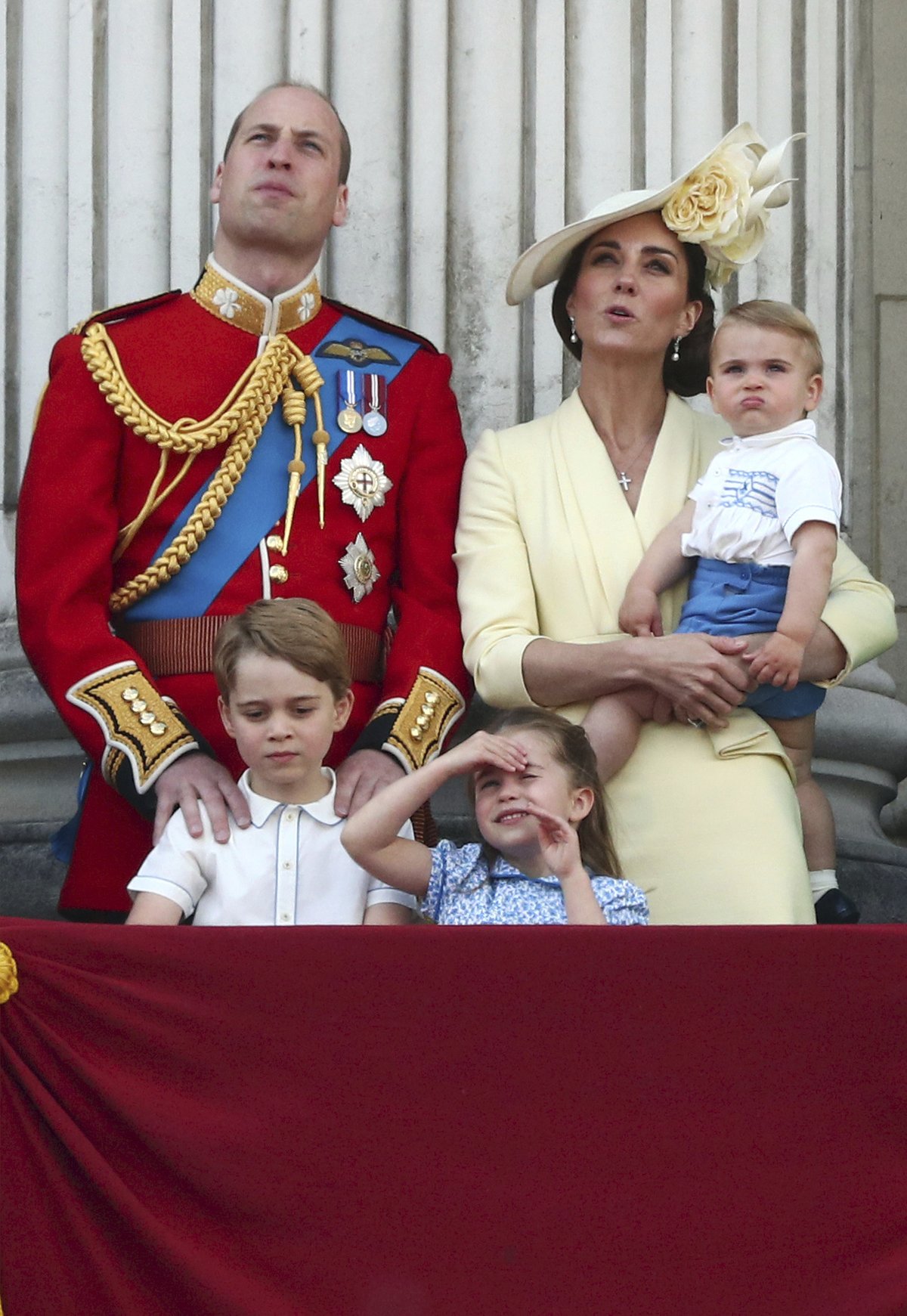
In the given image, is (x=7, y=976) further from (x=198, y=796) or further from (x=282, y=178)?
(x=282, y=178)

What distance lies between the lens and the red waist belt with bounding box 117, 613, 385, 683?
3.49 meters

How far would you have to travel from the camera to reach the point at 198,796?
3201 mm

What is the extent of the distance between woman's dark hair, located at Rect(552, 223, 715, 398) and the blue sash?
0.33 meters

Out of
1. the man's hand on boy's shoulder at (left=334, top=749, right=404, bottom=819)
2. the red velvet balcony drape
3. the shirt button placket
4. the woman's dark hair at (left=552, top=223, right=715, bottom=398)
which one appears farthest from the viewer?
the woman's dark hair at (left=552, top=223, right=715, bottom=398)

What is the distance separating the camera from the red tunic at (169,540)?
3.39 metres

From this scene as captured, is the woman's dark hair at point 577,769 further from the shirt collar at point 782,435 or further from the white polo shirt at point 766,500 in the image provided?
the shirt collar at point 782,435

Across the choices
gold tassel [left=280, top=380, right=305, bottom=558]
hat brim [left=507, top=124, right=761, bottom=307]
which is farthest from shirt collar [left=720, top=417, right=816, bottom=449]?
gold tassel [left=280, top=380, right=305, bottom=558]

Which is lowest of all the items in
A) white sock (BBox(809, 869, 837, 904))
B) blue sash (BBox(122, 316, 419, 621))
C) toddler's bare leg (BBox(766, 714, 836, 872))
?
white sock (BBox(809, 869, 837, 904))

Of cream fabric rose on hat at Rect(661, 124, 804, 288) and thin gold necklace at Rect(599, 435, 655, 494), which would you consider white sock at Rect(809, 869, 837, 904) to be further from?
cream fabric rose on hat at Rect(661, 124, 804, 288)

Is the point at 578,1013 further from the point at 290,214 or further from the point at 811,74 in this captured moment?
the point at 811,74

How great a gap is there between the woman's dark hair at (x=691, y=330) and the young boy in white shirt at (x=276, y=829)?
2.99ft

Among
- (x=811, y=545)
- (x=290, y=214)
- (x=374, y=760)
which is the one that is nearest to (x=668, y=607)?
(x=811, y=545)

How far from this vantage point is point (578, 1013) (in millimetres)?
2457

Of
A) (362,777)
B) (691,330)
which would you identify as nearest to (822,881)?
(362,777)
